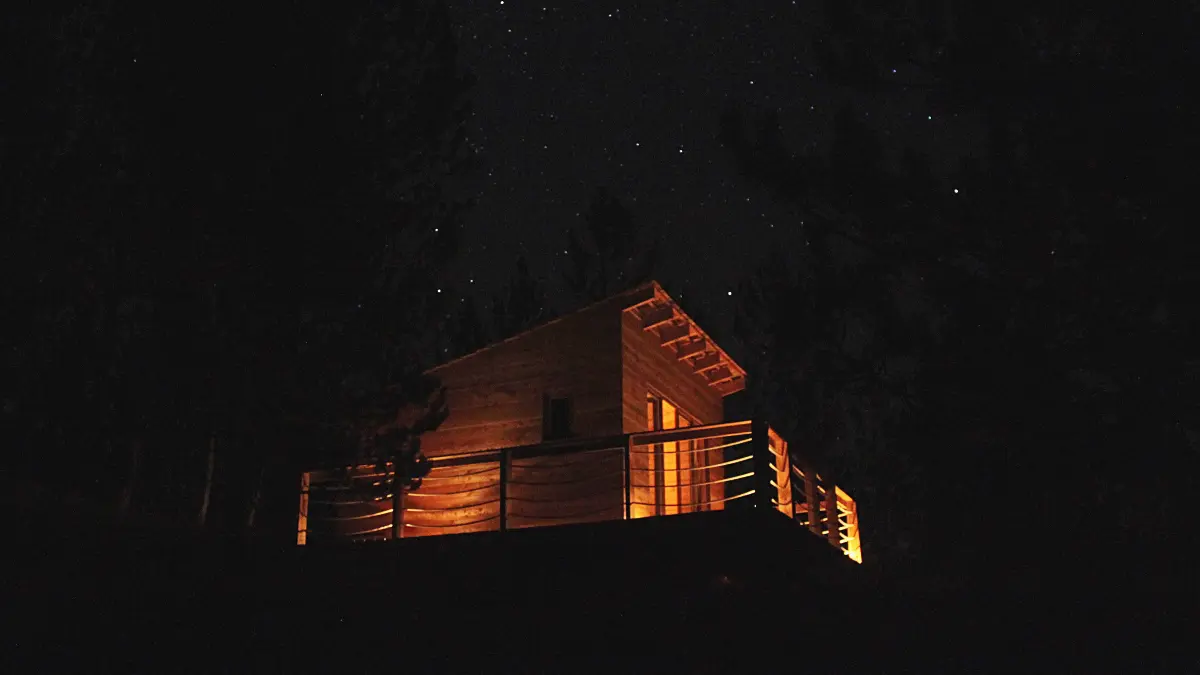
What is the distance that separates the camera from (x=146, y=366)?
13.6 meters

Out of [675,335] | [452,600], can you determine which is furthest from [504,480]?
[675,335]

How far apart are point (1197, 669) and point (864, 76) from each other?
7844 millimetres

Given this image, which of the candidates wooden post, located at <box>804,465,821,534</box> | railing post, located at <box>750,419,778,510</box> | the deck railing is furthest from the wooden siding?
railing post, located at <box>750,419,778,510</box>

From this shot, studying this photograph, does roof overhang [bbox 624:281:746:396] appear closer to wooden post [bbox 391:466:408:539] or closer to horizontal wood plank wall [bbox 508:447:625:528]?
horizontal wood plank wall [bbox 508:447:625:528]

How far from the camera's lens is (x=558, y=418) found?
12.5 metres

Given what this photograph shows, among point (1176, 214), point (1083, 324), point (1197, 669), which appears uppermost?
point (1176, 214)

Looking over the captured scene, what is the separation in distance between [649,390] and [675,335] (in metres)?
0.91

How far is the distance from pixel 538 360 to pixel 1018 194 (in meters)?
5.30

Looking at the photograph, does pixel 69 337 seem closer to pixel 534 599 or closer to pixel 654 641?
pixel 534 599

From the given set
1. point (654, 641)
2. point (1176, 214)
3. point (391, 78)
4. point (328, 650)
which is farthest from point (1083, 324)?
point (391, 78)

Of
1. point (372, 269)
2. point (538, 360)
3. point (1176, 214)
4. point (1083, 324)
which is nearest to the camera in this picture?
point (1176, 214)

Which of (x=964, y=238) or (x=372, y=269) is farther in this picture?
(x=372, y=269)

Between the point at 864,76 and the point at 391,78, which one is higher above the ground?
the point at 391,78

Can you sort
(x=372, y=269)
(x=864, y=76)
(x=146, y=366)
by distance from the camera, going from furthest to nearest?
(x=372, y=269), (x=146, y=366), (x=864, y=76)
